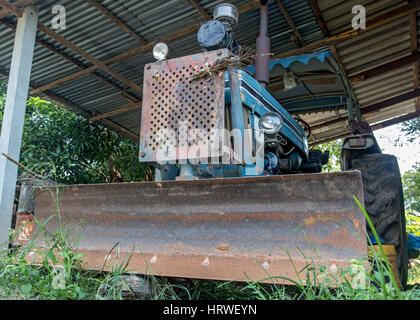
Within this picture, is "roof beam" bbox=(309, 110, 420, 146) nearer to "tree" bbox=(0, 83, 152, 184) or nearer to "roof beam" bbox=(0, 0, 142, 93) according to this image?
"tree" bbox=(0, 83, 152, 184)

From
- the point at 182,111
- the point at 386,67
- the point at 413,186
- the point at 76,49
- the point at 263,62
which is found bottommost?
the point at 182,111

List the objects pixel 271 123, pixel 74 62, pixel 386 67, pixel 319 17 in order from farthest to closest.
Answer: pixel 386 67 → pixel 74 62 → pixel 319 17 → pixel 271 123

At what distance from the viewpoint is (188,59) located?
106 inches

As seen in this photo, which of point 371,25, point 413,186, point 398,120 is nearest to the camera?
point 371,25

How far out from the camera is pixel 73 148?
7.18 m

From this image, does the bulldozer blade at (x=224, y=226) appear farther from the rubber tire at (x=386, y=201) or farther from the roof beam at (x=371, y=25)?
the roof beam at (x=371, y=25)

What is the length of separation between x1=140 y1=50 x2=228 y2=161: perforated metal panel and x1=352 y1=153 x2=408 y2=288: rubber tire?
A: 1347 mm

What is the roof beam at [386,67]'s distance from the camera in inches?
240

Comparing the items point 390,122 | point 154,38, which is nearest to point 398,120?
point 390,122

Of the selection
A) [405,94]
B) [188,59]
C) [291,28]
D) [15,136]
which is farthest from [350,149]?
[405,94]

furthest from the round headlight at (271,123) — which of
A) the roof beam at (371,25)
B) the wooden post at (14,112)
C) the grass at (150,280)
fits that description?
the roof beam at (371,25)

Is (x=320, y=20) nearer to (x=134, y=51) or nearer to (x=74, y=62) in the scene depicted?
(x=134, y=51)

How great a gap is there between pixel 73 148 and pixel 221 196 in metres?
5.66
